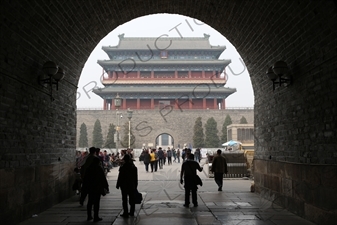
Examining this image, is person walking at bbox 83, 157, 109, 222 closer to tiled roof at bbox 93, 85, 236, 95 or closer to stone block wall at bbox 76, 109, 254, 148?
stone block wall at bbox 76, 109, 254, 148

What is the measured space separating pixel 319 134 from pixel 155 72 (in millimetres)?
46103

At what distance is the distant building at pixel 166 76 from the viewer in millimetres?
49219

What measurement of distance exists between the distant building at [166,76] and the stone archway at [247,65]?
3842 cm

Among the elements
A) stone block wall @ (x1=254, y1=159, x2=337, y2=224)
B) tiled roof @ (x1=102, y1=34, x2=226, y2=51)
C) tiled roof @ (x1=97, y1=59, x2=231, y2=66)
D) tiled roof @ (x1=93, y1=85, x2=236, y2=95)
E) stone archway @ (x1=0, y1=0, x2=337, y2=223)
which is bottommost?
stone block wall @ (x1=254, y1=159, x2=337, y2=224)

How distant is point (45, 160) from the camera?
313 inches

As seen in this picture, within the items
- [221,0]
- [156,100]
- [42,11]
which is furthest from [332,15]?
[156,100]

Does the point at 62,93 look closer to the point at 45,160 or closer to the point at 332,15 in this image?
the point at 45,160

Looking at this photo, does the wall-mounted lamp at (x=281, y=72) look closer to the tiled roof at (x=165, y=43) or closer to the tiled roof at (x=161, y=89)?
the tiled roof at (x=161, y=89)

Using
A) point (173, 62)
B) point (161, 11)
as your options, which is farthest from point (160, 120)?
point (161, 11)

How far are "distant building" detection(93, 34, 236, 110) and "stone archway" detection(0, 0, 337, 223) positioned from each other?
3842 centimetres

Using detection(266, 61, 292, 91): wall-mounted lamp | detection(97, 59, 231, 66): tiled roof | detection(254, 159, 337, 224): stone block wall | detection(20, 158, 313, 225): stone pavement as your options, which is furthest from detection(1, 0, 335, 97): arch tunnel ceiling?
detection(97, 59, 231, 66): tiled roof

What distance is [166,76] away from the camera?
169ft

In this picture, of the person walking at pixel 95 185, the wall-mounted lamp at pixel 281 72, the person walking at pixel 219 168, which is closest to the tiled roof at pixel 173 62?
the person walking at pixel 219 168

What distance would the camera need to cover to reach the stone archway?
19.8 ft
